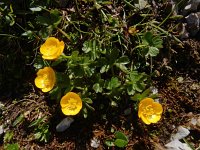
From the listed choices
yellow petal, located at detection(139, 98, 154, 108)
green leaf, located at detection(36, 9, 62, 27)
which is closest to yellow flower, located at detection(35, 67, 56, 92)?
green leaf, located at detection(36, 9, 62, 27)

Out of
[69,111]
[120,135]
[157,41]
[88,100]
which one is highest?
[157,41]

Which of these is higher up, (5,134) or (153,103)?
(153,103)

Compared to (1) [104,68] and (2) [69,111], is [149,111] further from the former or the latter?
(2) [69,111]

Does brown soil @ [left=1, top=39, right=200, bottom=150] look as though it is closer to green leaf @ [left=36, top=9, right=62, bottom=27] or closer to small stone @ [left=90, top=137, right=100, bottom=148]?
small stone @ [left=90, top=137, right=100, bottom=148]

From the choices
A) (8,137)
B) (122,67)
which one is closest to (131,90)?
(122,67)

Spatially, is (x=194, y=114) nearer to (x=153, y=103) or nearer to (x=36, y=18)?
(x=153, y=103)

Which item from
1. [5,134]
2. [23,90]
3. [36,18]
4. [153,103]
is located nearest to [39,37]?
[36,18]
